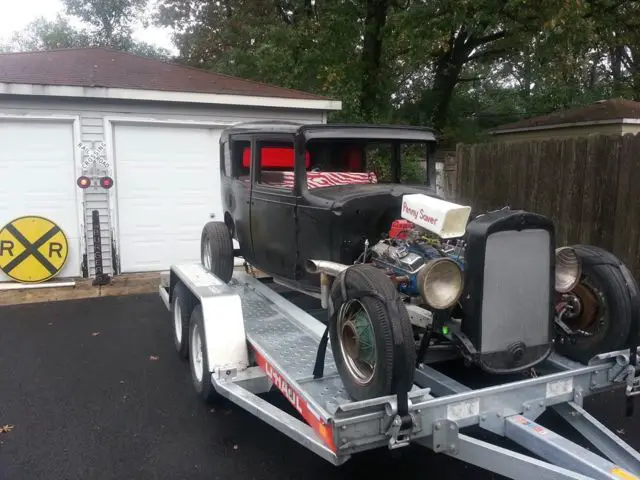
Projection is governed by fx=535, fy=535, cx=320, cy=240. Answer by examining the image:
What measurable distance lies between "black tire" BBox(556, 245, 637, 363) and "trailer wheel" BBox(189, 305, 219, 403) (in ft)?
7.90

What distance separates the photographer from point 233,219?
217 inches

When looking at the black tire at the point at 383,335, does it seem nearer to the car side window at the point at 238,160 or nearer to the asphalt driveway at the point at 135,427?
the asphalt driveway at the point at 135,427

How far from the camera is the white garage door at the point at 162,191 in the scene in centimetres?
850

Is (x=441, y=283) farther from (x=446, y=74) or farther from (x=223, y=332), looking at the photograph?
(x=446, y=74)

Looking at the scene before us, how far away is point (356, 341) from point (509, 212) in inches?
41.5

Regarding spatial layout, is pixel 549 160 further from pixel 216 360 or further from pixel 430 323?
pixel 216 360

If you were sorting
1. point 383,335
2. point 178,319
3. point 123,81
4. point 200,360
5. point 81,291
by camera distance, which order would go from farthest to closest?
1. point 123,81
2. point 81,291
3. point 178,319
4. point 200,360
5. point 383,335

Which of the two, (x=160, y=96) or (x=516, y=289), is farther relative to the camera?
(x=160, y=96)

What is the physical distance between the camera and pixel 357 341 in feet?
9.10

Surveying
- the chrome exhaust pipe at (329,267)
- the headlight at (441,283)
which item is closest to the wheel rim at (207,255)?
the chrome exhaust pipe at (329,267)

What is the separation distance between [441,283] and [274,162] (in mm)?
3133

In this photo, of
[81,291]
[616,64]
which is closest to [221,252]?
[81,291]

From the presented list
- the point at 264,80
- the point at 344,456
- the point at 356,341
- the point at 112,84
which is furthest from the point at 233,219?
the point at 264,80

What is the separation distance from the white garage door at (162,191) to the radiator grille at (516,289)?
6.86 metres
